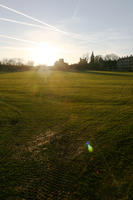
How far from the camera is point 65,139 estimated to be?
199 inches

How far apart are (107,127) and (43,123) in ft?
10.2

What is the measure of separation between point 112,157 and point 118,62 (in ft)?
283

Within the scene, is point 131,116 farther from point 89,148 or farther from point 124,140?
A: point 89,148

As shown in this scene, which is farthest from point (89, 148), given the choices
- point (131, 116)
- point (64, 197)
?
point (131, 116)

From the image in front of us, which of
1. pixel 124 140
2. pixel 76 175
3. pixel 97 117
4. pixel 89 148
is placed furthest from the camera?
pixel 97 117

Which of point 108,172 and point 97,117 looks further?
point 97,117

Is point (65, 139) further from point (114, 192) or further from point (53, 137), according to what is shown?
point (114, 192)

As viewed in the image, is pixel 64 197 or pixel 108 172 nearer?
pixel 64 197

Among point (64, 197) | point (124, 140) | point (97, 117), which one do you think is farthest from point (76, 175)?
point (97, 117)

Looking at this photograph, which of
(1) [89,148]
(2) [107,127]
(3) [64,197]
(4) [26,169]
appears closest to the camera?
(3) [64,197]

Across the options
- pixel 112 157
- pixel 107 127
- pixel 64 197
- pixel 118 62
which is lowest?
pixel 64 197

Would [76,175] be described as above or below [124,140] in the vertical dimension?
below

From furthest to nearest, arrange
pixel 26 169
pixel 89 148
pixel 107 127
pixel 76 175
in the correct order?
pixel 107 127 < pixel 89 148 < pixel 26 169 < pixel 76 175

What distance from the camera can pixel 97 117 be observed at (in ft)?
22.9
